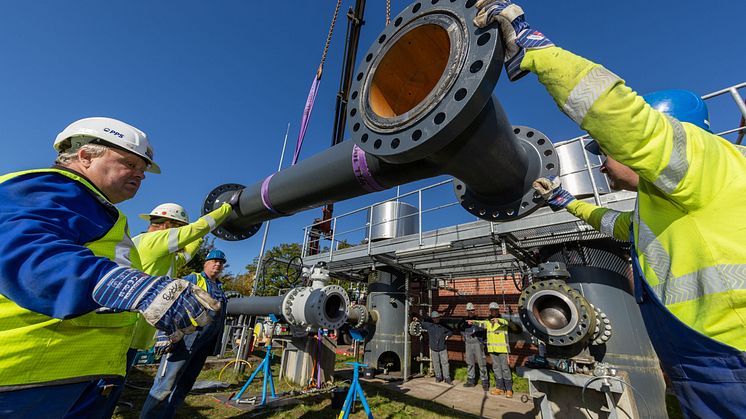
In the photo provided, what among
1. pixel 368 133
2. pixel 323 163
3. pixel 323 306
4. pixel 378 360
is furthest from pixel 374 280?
pixel 368 133

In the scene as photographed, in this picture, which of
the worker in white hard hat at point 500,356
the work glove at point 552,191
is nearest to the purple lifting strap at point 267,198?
the work glove at point 552,191

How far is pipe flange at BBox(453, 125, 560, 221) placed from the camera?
6.89 ft

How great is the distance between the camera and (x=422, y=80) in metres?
1.82

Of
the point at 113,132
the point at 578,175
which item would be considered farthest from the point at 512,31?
the point at 578,175

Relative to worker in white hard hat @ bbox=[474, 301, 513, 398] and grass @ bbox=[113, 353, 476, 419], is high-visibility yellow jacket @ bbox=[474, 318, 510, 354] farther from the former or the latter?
grass @ bbox=[113, 353, 476, 419]

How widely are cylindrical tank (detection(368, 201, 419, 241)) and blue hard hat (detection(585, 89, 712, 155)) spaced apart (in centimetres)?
870

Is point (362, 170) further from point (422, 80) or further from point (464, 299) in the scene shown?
point (464, 299)

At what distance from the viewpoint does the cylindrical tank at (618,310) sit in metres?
3.88

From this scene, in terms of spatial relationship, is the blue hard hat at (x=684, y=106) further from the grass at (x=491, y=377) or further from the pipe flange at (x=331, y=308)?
the grass at (x=491, y=377)

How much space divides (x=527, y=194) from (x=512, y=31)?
3.91ft

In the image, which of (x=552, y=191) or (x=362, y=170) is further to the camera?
(x=552, y=191)

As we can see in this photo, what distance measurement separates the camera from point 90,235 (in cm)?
130

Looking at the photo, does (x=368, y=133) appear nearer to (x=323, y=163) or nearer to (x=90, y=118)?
(x=323, y=163)

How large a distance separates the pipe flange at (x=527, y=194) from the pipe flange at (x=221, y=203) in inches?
86.3
